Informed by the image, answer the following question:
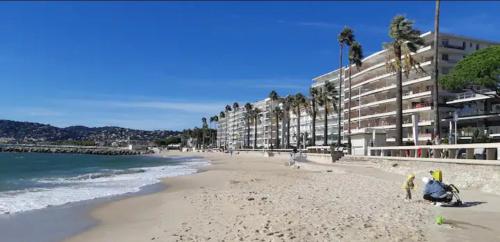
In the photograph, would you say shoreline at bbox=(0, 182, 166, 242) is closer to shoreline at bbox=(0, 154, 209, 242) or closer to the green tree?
shoreline at bbox=(0, 154, 209, 242)

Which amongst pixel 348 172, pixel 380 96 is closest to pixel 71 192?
pixel 348 172

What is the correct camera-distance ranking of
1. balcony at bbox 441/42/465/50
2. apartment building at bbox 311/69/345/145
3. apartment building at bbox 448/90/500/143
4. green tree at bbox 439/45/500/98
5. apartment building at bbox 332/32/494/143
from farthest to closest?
apartment building at bbox 311/69/345/145
balcony at bbox 441/42/465/50
apartment building at bbox 332/32/494/143
apartment building at bbox 448/90/500/143
green tree at bbox 439/45/500/98

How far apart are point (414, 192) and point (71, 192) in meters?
17.9

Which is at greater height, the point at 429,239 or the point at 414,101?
the point at 414,101

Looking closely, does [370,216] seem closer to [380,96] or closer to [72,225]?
[72,225]

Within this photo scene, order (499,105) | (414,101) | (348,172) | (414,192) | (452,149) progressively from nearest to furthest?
(414,192) → (452,149) → (348,172) → (499,105) → (414,101)

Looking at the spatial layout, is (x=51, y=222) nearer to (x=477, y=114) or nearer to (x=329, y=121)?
(x=477, y=114)

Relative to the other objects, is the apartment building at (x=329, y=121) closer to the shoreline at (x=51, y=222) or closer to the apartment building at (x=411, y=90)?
the apartment building at (x=411, y=90)

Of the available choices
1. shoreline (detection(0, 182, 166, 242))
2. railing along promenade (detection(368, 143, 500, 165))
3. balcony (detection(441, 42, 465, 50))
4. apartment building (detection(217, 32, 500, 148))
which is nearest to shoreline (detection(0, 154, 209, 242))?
shoreline (detection(0, 182, 166, 242))

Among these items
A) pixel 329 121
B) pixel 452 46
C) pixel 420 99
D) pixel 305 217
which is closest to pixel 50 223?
pixel 305 217

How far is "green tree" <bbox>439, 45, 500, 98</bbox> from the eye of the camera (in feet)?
150

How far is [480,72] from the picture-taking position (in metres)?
46.8

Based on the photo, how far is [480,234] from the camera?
11047 millimetres

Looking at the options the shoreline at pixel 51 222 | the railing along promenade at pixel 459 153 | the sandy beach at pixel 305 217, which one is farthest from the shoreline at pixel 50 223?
the railing along promenade at pixel 459 153
